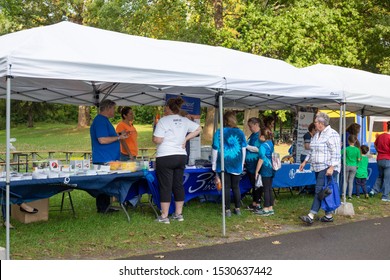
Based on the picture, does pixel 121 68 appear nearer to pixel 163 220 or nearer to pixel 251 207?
pixel 163 220

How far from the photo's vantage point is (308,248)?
6.85 m

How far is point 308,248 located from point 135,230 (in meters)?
2.34

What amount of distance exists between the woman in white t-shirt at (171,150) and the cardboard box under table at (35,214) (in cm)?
171

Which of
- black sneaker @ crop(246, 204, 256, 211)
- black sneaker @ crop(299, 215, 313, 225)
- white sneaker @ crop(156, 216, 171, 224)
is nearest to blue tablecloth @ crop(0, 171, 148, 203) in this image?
white sneaker @ crop(156, 216, 171, 224)

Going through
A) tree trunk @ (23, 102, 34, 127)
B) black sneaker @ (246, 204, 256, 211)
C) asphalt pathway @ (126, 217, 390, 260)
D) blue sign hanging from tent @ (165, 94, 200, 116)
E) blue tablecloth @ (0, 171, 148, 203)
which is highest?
tree trunk @ (23, 102, 34, 127)

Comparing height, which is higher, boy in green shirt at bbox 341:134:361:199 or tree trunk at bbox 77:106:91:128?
tree trunk at bbox 77:106:91:128

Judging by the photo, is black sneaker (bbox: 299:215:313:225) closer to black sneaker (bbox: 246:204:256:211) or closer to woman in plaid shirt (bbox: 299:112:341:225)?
woman in plaid shirt (bbox: 299:112:341:225)

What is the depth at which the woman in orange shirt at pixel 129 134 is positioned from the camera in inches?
361

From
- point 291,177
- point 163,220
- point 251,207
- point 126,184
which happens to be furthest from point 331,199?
point 126,184

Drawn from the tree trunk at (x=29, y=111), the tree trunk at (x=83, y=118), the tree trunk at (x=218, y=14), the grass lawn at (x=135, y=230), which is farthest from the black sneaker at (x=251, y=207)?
the tree trunk at (x=29, y=111)

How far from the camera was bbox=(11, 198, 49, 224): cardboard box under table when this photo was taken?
795 centimetres

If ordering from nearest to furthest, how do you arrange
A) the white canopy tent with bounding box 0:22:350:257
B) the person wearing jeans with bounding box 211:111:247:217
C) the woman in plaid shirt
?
the white canopy tent with bounding box 0:22:350:257 < the woman in plaid shirt < the person wearing jeans with bounding box 211:111:247:217

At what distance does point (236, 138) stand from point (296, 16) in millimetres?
15857

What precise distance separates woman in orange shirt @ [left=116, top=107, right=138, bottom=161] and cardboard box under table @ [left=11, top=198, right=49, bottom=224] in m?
1.66
